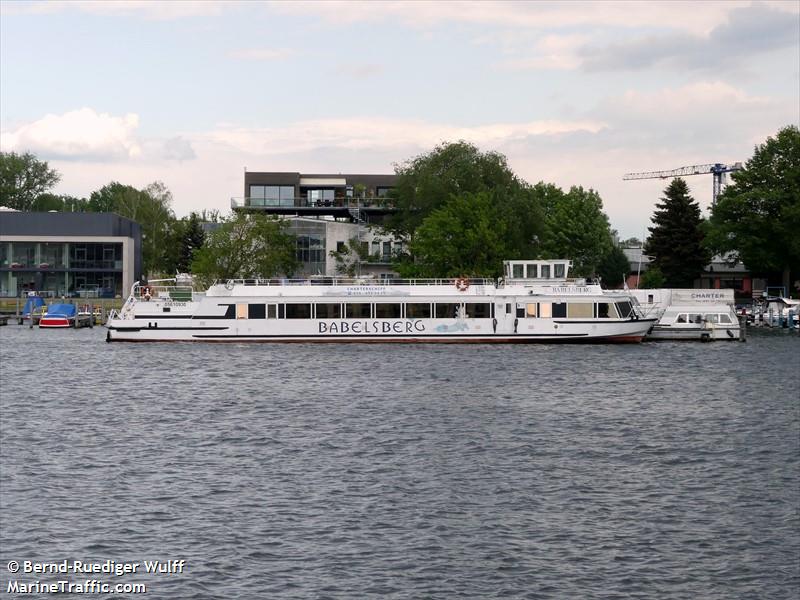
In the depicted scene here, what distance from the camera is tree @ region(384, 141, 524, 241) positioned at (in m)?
127

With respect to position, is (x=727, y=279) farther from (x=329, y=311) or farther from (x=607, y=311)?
(x=329, y=311)

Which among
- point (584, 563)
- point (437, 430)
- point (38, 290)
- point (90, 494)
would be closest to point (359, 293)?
point (437, 430)

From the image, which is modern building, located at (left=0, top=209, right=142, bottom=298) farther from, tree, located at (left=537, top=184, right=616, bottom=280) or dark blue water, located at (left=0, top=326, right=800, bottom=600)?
dark blue water, located at (left=0, top=326, right=800, bottom=600)

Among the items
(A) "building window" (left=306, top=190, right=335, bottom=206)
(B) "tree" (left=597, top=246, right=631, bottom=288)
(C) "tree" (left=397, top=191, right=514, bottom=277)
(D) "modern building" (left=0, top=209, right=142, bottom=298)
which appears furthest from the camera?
(A) "building window" (left=306, top=190, right=335, bottom=206)

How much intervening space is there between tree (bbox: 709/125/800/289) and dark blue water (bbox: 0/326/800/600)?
63.6m

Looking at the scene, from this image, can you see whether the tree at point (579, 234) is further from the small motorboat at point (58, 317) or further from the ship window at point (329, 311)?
the ship window at point (329, 311)

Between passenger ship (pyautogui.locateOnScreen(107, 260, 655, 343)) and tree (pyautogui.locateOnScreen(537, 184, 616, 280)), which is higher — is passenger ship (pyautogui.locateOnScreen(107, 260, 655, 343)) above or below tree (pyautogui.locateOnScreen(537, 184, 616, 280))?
below

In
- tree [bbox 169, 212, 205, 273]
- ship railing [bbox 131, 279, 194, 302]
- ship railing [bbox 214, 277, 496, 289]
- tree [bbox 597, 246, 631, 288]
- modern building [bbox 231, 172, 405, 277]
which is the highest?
modern building [bbox 231, 172, 405, 277]

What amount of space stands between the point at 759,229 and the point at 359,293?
58.6 metres

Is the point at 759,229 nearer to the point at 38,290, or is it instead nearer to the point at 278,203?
the point at 278,203

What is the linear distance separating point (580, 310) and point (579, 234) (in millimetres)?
62538

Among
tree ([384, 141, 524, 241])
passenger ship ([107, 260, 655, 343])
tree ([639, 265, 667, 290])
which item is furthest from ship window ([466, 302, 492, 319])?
tree ([639, 265, 667, 290])

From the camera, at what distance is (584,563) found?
28.1 metres

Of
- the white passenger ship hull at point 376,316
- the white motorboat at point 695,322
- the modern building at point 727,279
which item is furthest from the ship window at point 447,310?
the modern building at point 727,279
